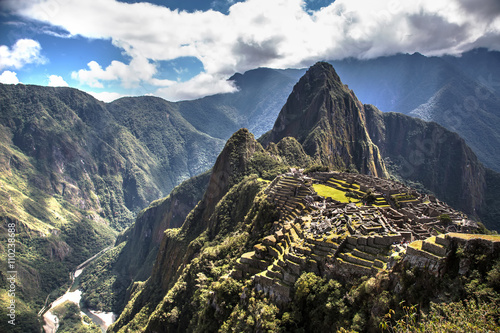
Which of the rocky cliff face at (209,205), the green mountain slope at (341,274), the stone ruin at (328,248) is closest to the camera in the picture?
the green mountain slope at (341,274)

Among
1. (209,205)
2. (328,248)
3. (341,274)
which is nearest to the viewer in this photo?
(341,274)

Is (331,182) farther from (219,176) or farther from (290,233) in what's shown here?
(219,176)

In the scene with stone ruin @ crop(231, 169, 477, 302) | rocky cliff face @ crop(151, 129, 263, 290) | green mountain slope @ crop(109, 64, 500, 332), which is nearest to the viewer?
green mountain slope @ crop(109, 64, 500, 332)

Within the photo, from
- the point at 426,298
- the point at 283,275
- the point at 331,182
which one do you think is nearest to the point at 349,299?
the point at 426,298

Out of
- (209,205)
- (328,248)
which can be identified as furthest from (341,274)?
(209,205)

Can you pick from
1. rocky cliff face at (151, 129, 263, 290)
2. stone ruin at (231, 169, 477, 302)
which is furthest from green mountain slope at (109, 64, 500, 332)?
rocky cliff face at (151, 129, 263, 290)

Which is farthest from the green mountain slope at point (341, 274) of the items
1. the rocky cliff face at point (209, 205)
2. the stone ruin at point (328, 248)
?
the rocky cliff face at point (209, 205)

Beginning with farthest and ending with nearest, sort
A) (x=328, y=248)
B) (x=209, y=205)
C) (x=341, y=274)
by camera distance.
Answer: (x=209, y=205) < (x=328, y=248) < (x=341, y=274)

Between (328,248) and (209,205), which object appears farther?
(209,205)

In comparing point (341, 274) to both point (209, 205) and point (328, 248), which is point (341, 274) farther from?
point (209, 205)

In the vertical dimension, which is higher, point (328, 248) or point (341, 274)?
point (328, 248)

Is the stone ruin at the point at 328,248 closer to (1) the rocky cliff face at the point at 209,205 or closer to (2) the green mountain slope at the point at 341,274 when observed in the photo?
(2) the green mountain slope at the point at 341,274

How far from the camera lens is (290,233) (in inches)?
1722

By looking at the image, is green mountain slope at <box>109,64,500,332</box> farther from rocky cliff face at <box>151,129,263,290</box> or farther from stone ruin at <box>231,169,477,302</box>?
rocky cliff face at <box>151,129,263,290</box>
